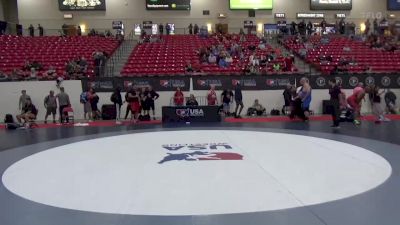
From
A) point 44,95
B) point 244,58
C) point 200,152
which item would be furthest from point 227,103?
point 200,152

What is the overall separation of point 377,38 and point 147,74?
51.5 ft

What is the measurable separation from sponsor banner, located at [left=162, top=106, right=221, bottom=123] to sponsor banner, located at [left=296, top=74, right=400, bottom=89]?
5.30m

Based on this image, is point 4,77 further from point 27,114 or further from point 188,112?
point 188,112

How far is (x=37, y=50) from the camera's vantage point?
22.3 meters

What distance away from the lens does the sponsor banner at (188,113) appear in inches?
567

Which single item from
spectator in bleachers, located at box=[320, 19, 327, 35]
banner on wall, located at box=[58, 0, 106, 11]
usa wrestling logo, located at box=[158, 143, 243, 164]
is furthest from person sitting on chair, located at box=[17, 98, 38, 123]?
spectator in bleachers, located at box=[320, 19, 327, 35]

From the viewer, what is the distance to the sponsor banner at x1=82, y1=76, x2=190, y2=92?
1728 cm

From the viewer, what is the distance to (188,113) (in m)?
14.4

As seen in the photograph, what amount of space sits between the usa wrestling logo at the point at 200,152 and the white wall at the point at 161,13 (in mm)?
23521

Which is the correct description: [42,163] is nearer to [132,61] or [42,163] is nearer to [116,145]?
[116,145]

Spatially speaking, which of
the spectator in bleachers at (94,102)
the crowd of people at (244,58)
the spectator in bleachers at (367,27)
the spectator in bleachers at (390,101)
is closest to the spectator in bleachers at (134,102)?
the spectator in bleachers at (94,102)

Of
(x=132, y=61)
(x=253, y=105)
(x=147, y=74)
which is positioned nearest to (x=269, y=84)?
(x=253, y=105)

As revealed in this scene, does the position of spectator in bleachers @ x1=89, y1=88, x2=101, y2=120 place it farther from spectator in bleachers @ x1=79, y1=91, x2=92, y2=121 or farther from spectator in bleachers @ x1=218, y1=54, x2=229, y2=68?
spectator in bleachers @ x1=218, y1=54, x2=229, y2=68

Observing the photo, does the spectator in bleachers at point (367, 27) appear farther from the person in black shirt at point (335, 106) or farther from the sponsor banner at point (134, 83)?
the person in black shirt at point (335, 106)
